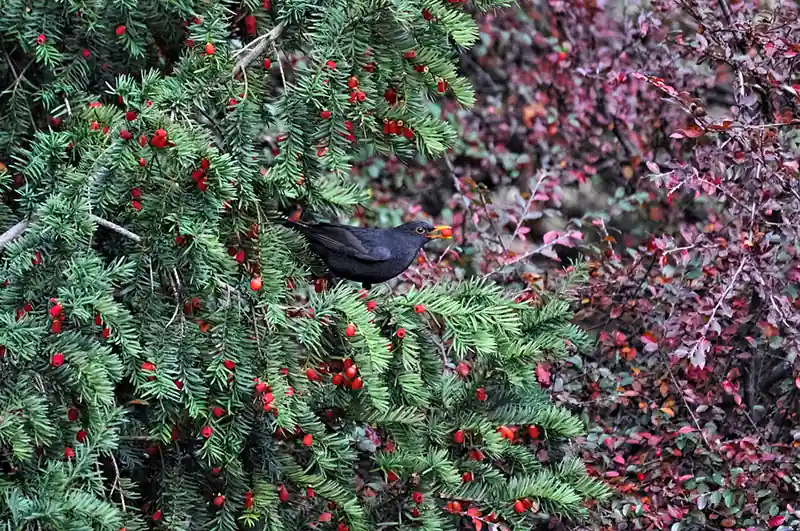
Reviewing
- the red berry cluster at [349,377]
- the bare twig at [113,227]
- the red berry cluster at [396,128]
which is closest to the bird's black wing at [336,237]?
A: the red berry cluster at [396,128]

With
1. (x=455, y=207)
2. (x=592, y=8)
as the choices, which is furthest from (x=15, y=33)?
(x=592, y=8)

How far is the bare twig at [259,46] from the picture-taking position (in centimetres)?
249

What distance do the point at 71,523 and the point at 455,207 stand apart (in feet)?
9.53

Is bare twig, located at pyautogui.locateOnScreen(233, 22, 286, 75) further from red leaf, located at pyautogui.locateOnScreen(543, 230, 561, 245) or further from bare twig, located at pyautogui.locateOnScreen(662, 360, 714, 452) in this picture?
bare twig, located at pyautogui.locateOnScreen(662, 360, 714, 452)

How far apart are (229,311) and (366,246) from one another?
86 cm

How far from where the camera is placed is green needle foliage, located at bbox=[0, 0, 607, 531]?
84.0 inches

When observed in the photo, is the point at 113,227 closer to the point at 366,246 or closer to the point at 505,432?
the point at 366,246

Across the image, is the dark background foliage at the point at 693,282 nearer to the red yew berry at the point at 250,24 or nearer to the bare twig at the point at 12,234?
the red yew berry at the point at 250,24

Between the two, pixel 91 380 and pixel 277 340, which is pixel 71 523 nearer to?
pixel 91 380

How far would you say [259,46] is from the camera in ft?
8.28

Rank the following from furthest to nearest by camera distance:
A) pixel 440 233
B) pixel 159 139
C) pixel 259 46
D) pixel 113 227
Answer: pixel 440 233, pixel 259 46, pixel 113 227, pixel 159 139

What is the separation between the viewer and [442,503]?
2756 millimetres

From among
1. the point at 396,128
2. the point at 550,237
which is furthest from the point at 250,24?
the point at 550,237

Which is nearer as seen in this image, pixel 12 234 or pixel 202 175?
pixel 202 175
